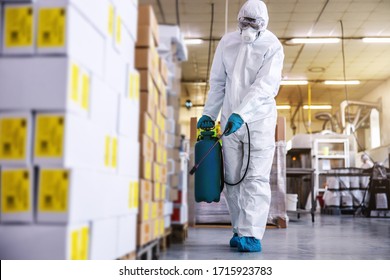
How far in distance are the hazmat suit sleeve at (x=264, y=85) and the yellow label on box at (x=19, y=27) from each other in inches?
50.6

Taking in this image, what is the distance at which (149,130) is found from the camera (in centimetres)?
174

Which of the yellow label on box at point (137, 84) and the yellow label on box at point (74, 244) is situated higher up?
the yellow label on box at point (137, 84)

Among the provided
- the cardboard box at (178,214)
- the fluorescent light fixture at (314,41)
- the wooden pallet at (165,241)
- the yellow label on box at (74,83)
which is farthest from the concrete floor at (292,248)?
the fluorescent light fixture at (314,41)

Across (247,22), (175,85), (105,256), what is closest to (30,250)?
(105,256)

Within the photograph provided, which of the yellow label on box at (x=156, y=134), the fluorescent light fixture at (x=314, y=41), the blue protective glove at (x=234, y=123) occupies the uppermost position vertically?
the fluorescent light fixture at (x=314, y=41)

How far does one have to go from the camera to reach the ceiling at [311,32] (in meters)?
3.34

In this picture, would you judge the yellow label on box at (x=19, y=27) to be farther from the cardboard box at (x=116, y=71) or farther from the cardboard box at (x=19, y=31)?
the cardboard box at (x=116, y=71)

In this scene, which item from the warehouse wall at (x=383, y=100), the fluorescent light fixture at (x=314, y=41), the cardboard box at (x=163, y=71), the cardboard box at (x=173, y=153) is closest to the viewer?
the cardboard box at (x=163, y=71)

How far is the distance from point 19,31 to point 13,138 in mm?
256

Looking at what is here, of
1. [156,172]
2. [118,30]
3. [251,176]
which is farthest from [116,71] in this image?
[251,176]

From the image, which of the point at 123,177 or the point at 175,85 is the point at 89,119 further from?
the point at 175,85

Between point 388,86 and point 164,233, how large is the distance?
4.82 m

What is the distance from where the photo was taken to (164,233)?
2.14 meters

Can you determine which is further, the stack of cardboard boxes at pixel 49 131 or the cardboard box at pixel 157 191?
the cardboard box at pixel 157 191
